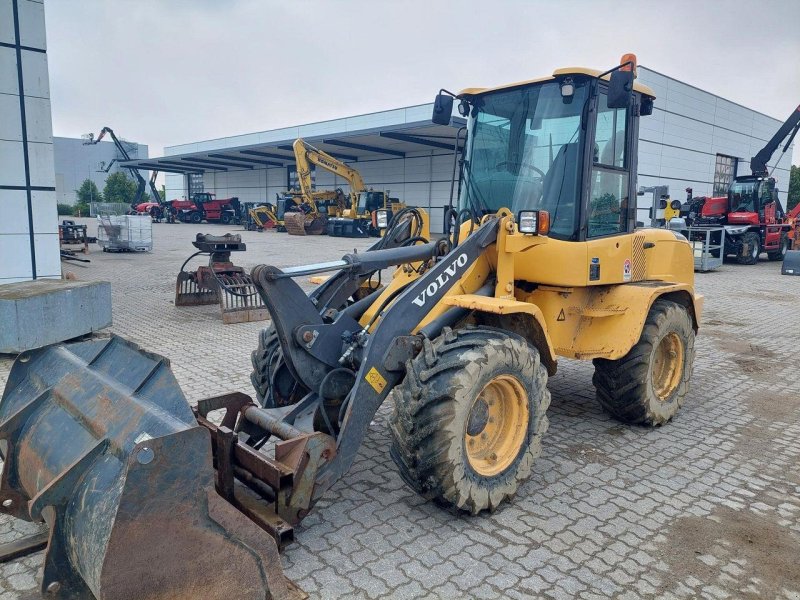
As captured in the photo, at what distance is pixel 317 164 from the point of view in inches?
1110

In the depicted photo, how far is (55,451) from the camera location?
2943 mm

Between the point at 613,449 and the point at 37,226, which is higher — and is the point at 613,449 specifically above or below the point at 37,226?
below

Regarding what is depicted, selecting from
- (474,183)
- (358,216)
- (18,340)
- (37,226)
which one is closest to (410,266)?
(474,183)

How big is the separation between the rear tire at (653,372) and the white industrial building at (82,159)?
2871 inches

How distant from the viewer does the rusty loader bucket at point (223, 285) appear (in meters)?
9.73

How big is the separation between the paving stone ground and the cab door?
4.73ft

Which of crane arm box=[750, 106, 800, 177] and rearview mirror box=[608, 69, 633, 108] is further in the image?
crane arm box=[750, 106, 800, 177]

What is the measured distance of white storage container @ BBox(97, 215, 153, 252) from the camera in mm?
21453

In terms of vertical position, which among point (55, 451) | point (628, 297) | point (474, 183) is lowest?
point (55, 451)

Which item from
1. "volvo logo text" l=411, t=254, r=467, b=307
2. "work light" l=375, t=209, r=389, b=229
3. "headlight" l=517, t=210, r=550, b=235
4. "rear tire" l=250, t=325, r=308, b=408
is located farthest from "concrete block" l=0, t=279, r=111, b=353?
"headlight" l=517, t=210, r=550, b=235

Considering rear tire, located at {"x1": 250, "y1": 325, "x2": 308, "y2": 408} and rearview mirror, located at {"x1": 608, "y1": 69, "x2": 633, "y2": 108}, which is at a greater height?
rearview mirror, located at {"x1": 608, "y1": 69, "x2": 633, "y2": 108}

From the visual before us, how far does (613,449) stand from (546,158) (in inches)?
94.0

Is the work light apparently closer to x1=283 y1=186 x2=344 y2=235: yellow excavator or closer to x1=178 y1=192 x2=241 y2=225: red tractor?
x1=283 y1=186 x2=344 y2=235: yellow excavator

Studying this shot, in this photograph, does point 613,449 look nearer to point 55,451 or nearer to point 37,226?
point 55,451
